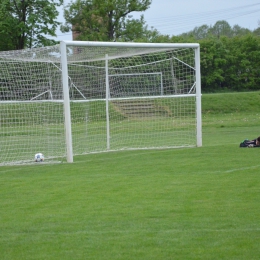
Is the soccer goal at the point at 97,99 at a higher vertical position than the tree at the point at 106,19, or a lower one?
lower

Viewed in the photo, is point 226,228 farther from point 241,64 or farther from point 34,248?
point 241,64

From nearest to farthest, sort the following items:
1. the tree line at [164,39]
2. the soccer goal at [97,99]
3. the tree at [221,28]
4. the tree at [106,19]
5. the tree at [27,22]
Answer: the soccer goal at [97,99] < the tree at [27,22] < the tree line at [164,39] < the tree at [106,19] < the tree at [221,28]

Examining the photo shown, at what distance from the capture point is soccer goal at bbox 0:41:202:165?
53.7 ft

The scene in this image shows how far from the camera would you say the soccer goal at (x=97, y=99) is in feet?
53.7

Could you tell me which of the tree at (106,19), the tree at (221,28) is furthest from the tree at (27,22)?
the tree at (221,28)

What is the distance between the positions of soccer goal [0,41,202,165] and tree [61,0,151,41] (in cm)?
3355

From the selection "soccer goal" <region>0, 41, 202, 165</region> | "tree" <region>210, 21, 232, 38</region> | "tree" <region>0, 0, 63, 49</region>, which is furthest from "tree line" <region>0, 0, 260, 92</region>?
"tree" <region>210, 21, 232, 38</region>

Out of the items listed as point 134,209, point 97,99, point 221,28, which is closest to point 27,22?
point 97,99

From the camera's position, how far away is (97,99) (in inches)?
719

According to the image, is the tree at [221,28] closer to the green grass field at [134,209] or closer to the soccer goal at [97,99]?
the soccer goal at [97,99]

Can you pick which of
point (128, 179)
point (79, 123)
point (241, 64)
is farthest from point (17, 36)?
point (128, 179)

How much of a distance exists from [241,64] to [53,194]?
1702 inches

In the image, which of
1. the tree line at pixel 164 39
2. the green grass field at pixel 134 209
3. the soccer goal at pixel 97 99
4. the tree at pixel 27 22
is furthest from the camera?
the tree line at pixel 164 39

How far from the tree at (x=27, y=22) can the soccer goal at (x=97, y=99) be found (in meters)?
16.9
